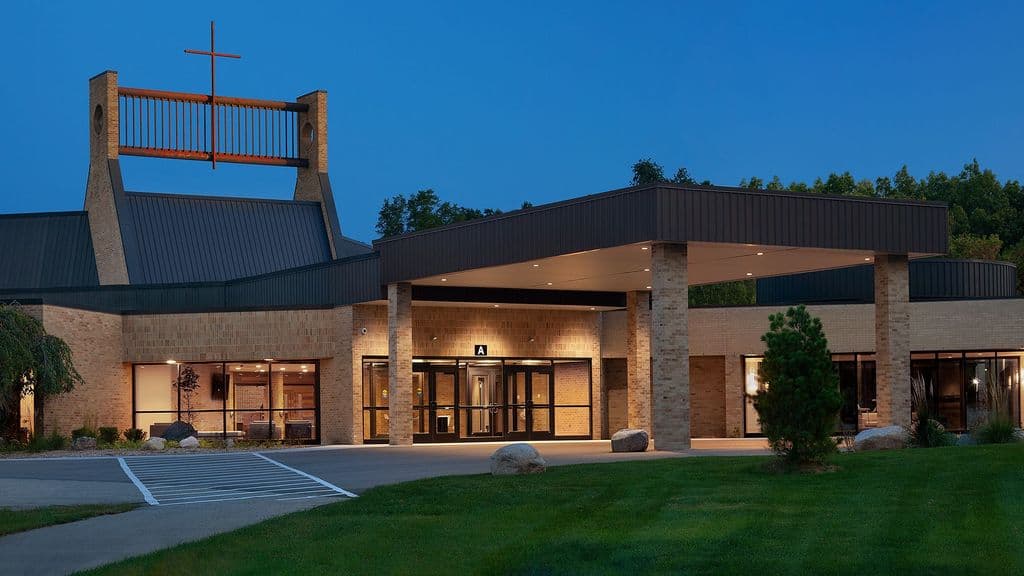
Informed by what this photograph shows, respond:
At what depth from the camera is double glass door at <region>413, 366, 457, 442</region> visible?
134ft

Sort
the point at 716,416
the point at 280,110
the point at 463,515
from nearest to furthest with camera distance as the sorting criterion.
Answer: the point at 463,515, the point at 716,416, the point at 280,110

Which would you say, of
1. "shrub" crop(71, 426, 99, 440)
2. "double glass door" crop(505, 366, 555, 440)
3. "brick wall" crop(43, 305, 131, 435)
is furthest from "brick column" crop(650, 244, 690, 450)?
"brick wall" crop(43, 305, 131, 435)

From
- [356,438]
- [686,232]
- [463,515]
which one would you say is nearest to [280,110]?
[356,438]

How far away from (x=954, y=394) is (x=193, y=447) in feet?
72.7

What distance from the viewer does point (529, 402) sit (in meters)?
42.8

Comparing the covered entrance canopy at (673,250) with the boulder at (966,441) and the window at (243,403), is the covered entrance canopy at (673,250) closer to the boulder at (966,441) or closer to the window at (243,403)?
the boulder at (966,441)

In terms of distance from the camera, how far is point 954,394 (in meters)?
40.0

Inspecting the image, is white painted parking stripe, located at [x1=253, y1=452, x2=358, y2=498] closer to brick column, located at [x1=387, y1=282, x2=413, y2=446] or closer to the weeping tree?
brick column, located at [x1=387, y1=282, x2=413, y2=446]

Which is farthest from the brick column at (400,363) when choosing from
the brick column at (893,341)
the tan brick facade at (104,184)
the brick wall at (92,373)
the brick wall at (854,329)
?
the tan brick facade at (104,184)

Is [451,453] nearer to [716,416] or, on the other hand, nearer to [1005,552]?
[716,416]

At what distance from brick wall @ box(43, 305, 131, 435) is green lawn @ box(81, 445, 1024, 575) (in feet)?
68.5

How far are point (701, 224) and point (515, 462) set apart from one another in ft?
28.0

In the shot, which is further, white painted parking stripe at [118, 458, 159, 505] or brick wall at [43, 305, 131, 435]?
brick wall at [43, 305, 131, 435]

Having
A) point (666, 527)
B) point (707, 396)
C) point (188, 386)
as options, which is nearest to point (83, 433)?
point (188, 386)
